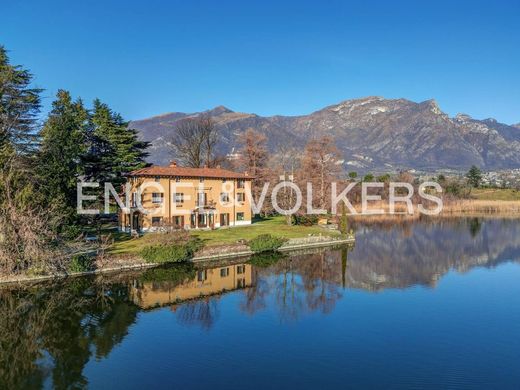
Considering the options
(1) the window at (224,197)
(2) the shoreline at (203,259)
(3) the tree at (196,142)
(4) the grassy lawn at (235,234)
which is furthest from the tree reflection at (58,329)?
(3) the tree at (196,142)

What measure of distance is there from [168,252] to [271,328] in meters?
14.9

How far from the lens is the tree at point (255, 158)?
59.3 m

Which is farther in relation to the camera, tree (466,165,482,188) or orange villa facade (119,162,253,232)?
tree (466,165,482,188)

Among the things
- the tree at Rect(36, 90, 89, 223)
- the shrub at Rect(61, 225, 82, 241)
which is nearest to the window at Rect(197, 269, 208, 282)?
the shrub at Rect(61, 225, 82, 241)

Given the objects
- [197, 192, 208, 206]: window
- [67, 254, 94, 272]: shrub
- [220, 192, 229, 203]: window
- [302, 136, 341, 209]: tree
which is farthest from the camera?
[302, 136, 341, 209]: tree

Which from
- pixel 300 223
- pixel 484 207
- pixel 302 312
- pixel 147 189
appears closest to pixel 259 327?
pixel 302 312

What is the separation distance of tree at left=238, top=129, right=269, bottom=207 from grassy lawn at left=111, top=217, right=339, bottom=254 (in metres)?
8.06

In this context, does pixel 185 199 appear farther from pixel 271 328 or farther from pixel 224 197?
pixel 271 328

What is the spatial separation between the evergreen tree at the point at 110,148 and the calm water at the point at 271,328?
597 inches

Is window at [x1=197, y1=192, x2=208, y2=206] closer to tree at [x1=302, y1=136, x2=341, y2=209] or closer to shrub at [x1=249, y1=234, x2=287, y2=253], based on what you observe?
shrub at [x1=249, y1=234, x2=287, y2=253]

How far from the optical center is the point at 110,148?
1718 inches

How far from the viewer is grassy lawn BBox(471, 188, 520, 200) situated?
92562 mm

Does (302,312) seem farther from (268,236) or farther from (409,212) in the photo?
(409,212)

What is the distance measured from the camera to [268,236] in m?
39.1
